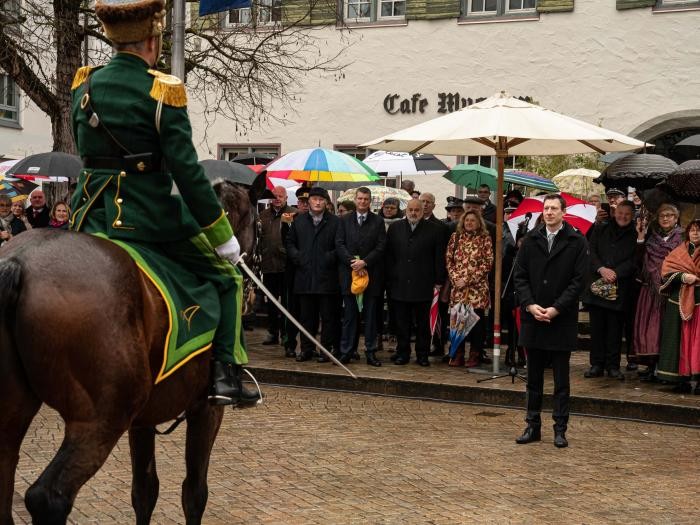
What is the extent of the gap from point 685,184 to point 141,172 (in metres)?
8.75

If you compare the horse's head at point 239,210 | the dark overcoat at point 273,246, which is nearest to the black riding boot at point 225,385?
the horse's head at point 239,210

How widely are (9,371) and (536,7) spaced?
65.6 feet

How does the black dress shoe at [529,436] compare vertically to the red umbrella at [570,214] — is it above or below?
below

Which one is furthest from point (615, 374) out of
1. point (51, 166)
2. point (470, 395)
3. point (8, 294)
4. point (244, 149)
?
point (244, 149)

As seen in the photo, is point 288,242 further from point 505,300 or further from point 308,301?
point 505,300

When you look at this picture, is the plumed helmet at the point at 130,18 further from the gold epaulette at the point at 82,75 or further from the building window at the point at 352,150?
the building window at the point at 352,150

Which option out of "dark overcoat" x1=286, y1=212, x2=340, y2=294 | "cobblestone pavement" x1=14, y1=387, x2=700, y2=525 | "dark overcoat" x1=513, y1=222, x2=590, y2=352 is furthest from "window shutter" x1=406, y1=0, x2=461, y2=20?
"dark overcoat" x1=513, y1=222, x2=590, y2=352

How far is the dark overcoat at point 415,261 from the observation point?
Result: 13.7 metres

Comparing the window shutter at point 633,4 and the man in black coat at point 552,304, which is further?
Result: the window shutter at point 633,4

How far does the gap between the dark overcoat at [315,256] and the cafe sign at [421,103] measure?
9907 mm

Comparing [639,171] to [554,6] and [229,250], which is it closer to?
[554,6]

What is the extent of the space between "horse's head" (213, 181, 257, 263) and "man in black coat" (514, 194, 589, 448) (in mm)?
3950

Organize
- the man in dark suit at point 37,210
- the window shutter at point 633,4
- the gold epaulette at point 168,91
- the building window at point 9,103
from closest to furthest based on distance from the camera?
the gold epaulette at point 168,91, the man in dark suit at point 37,210, the window shutter at point 633,4, the building window at point 9,103

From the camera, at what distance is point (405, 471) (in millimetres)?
8008
